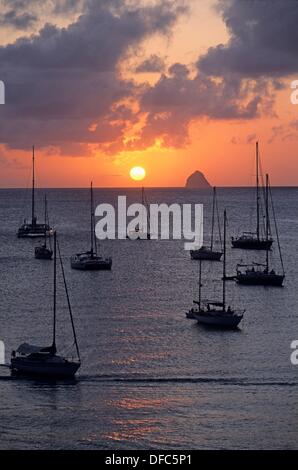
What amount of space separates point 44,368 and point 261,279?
1972 inches

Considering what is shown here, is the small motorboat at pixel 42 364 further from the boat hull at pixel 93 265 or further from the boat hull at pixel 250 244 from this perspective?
the boat hull at pixel 250 244

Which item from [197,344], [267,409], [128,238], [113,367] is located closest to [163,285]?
[197,344]

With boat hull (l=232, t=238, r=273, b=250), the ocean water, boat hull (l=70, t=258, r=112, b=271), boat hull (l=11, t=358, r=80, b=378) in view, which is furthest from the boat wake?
boat hull (l=232, t=238, r=273, b=250)

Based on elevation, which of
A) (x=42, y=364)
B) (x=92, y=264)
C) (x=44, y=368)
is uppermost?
(x=92, y=264)

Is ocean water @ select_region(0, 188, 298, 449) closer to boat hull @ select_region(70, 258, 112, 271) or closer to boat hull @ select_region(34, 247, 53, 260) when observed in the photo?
boat hull @ select_region(70, 258, 112, 271)

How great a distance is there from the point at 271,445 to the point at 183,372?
13.6m

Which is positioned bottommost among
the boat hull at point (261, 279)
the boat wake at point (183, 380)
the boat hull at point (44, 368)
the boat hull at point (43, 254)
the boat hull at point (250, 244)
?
the boat wake at point (183, 380)

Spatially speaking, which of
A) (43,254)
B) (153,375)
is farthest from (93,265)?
(153,375)

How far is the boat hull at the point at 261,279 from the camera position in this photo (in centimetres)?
9912

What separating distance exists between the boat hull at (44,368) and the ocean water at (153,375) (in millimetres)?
801

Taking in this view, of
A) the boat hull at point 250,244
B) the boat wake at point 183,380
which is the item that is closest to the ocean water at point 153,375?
the boat wake at point 183,380

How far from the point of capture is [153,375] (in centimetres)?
5641

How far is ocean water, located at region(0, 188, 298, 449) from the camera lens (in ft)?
150

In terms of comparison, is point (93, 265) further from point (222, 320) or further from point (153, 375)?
point (153, 375)
